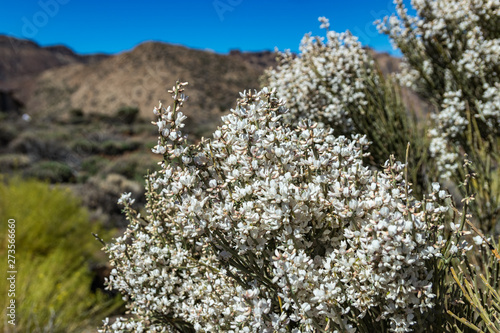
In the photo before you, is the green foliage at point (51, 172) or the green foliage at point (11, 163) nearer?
the green foliage at point (51, 172)

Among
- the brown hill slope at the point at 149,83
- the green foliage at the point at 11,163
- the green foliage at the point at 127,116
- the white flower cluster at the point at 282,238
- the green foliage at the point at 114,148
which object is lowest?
the white flower cluster at the point at 282,238

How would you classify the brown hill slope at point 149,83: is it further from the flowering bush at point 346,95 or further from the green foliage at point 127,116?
the flowering bush at point 346,95

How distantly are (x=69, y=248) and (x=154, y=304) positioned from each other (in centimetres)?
537

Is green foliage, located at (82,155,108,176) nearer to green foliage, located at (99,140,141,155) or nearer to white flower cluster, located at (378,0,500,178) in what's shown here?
green foliage, located at (99,140,141,155)

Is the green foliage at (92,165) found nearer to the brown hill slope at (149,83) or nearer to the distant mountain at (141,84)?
the distant mountain at (141,84)

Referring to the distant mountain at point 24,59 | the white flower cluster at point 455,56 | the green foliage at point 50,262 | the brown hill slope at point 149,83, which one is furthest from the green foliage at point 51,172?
the distant mountain at point 24,59

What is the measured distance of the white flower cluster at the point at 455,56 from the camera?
381 centimetres

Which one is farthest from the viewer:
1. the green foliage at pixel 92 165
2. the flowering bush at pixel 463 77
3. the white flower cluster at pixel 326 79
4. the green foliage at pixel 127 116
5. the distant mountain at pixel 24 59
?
the distant mountain at pixel 24 59

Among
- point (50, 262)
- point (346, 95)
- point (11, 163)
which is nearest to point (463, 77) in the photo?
point (346, 95)

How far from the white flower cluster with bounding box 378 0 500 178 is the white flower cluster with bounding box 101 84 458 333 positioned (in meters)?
2.53

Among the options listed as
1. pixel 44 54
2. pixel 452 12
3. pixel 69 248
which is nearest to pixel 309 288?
pixel 452 12

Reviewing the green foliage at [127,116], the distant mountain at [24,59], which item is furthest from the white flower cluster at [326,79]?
the distant mountain at [24,59]

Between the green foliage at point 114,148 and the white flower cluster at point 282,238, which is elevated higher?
the green foliage at point 114,148

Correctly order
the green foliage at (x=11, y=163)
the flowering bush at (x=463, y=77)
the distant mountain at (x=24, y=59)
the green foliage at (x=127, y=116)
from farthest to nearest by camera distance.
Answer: the distant mountain at (x=24, y=59) < the green foliage at (x=127, y=116) < the green foliage at (x=11, y=163) < the flowering bush at (x=463, y=77)
